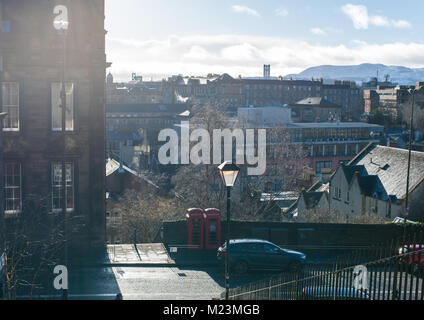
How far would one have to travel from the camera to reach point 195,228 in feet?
82.8

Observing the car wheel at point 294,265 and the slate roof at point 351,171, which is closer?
the car wheel at point 294,265

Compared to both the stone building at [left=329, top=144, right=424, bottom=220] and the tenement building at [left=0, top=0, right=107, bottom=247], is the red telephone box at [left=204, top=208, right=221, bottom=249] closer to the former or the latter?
the tenement building at [left=0, top=0, right=107, bottom=247]

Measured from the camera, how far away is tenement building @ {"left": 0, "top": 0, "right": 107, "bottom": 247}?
24047 millimetres

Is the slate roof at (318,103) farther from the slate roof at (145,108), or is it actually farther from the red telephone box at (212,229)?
the red telephone box at (212,229)

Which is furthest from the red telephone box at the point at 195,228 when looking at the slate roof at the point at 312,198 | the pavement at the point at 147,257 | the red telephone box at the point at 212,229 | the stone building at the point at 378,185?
the slate roof at the point at 312,198

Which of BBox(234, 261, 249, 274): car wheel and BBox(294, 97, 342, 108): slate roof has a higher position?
BBox(294, 97, 342, 108): slate roof

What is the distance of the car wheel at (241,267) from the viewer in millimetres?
21500

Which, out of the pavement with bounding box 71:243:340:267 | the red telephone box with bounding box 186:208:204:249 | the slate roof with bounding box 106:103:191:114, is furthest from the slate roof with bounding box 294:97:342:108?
the red telephone box with bounding box 186:208:204:249

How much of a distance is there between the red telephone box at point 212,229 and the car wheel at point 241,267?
3.56m

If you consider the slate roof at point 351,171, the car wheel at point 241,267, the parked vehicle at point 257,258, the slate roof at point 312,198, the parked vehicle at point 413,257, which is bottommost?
the slate roof at point 312,198

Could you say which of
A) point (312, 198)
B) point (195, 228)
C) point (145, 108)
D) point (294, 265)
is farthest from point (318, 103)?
point (294, 265)

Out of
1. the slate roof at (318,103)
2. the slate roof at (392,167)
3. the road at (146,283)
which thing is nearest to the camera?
the road at (146,283)

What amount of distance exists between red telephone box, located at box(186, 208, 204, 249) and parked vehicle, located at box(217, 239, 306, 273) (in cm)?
366
